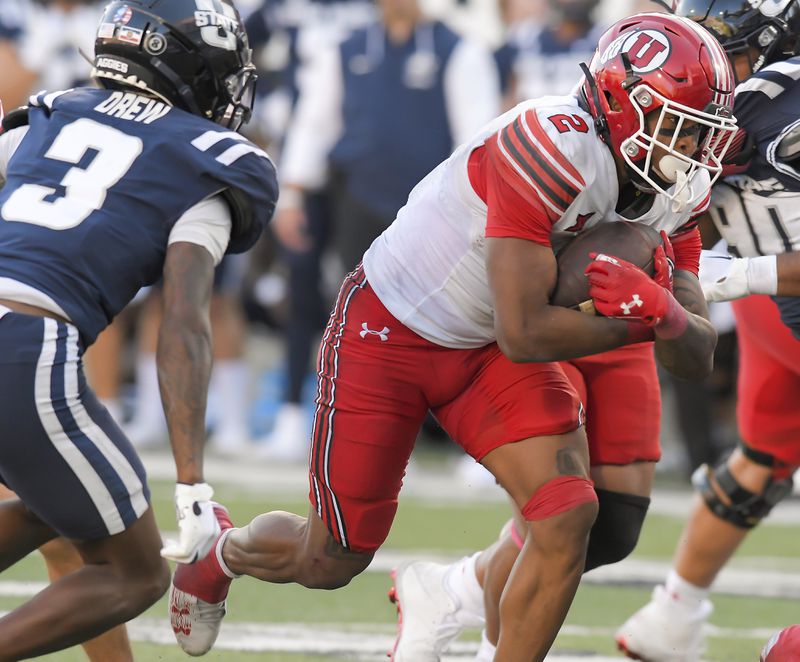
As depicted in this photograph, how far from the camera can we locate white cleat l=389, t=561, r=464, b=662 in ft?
13.0

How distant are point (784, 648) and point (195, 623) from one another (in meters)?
1.45

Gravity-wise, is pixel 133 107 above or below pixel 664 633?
above

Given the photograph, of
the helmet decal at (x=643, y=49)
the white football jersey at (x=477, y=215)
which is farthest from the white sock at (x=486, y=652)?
the helmet decal at (x=643, y=49)

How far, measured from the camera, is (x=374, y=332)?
3.69 meters

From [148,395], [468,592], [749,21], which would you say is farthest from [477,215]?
[148,395]

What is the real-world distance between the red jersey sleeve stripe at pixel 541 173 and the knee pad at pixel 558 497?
610 millimetres

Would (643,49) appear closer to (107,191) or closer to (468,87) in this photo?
(107,191)

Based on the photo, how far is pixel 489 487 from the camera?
24.0 feet

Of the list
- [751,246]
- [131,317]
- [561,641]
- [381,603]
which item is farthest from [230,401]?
[751,246]

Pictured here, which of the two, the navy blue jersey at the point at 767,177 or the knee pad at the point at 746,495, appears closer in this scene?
the navy blue jersey at the point at 767,177

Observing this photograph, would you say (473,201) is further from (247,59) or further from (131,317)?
(131,317)

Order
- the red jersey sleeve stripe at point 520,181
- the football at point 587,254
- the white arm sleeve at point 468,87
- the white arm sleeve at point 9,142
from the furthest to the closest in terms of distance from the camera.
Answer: the white arm sleeve at point 468,87 → the white arm sleeve at point 9,142 → the football at point 587,254 → the red jersey sleeve stripe at point 520,181

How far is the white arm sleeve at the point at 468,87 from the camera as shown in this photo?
24.2ft

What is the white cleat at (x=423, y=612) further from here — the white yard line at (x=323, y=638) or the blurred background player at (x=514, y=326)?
the blurred background player at (x=514, y=326)
